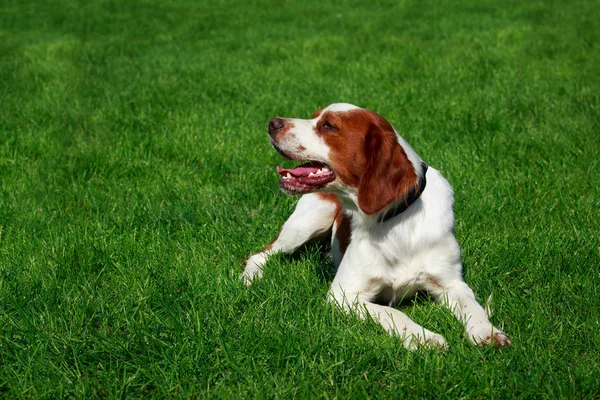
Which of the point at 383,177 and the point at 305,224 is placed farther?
the point at 305,224

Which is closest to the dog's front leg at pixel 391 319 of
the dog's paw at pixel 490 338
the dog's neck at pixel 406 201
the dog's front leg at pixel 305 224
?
the dog's paw at pixel 490 338

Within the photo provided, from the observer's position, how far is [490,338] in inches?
116

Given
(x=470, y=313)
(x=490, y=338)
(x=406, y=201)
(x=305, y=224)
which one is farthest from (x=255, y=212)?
(x=490, y=338)

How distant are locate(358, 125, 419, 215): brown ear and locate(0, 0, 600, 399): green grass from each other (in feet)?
1.79

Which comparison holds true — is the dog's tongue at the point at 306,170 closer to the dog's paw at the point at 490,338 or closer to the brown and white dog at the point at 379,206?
the brown and white dog at the point at 379,206

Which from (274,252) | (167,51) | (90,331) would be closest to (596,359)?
(274,252)

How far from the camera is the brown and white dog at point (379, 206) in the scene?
10.7 feet

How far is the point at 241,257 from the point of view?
4.09 meters

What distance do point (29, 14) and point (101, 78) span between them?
270 inches

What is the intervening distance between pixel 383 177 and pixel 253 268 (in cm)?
101

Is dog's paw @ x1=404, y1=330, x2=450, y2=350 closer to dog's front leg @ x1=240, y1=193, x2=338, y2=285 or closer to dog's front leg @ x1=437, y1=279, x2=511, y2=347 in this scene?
dog's front leg @ x1=437, y1=279, x2=511, y2=347

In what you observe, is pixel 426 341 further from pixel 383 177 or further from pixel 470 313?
pixel 383 177

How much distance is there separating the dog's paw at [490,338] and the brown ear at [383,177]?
0.69 m

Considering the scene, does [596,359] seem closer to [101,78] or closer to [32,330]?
[32,330]
